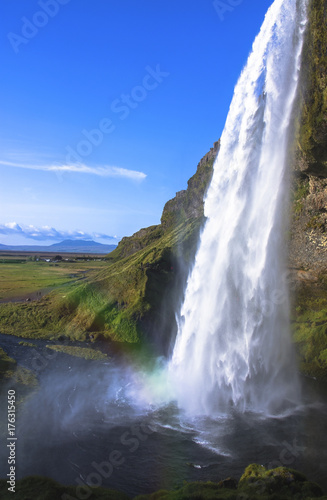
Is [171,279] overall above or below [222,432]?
above

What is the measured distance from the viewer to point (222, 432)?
22.3 m

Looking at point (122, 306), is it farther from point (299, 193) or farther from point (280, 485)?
point (280, 485)

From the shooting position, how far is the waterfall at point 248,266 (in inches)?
1180

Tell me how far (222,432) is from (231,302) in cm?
1281

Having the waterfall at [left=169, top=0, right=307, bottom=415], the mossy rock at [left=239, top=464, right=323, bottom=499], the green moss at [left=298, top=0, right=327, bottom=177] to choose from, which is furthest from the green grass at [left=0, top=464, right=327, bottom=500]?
the green moss at [left=298, top=0, right=327, bottom=177]

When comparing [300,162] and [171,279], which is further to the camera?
[171,279]

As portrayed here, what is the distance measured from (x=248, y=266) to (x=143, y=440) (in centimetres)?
1716

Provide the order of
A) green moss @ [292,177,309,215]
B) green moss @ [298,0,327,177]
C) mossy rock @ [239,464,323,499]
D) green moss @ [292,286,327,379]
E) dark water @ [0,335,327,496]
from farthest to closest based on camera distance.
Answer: green moss @ [292,177,309,215] < green moss @ [292,286,327,379] < green moss @ [298,0,327,177] < dark water @ [0,335,327,496] < mossy rock @ [239,464,323,499]

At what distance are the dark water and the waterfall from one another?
3.76 metres

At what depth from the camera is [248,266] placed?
32562mm

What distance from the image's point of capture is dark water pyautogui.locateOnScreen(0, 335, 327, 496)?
18047mm

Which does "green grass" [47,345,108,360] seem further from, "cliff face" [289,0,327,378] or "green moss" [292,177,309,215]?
"green moss" [292,177,309,215]

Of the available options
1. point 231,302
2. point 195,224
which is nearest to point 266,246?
point 231,302

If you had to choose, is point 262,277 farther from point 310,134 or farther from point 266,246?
point 310,134
